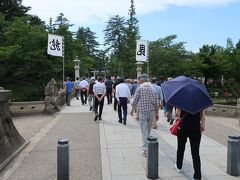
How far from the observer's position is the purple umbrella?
Answer: 20.6ft

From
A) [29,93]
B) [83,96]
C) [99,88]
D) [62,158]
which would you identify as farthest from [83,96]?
[62,158]

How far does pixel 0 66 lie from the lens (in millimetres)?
35438

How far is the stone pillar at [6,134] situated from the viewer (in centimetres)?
826

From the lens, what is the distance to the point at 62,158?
630 centimetres

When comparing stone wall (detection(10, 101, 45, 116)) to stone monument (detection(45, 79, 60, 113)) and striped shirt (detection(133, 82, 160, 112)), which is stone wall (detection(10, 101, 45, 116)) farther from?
striped shirt (detection(133, 82, 160, 112))

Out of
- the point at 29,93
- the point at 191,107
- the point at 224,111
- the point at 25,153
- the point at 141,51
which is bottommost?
the point at 25,153

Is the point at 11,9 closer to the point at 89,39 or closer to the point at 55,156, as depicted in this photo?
the point at 55,156

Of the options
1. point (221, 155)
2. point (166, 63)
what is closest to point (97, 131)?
point (221, 155)

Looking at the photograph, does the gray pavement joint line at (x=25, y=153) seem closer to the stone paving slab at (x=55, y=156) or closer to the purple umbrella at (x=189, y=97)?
the stone paving slab at (x=55, y=156)

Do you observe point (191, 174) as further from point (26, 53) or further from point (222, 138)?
point (26, 53)

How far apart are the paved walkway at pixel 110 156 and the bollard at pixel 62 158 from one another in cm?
61

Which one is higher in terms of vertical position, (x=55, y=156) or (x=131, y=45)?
(x=131, y=45)

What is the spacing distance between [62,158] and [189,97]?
7.64ft

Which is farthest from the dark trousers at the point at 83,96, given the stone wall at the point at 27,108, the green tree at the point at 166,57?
the green tree at the point at 166,57
